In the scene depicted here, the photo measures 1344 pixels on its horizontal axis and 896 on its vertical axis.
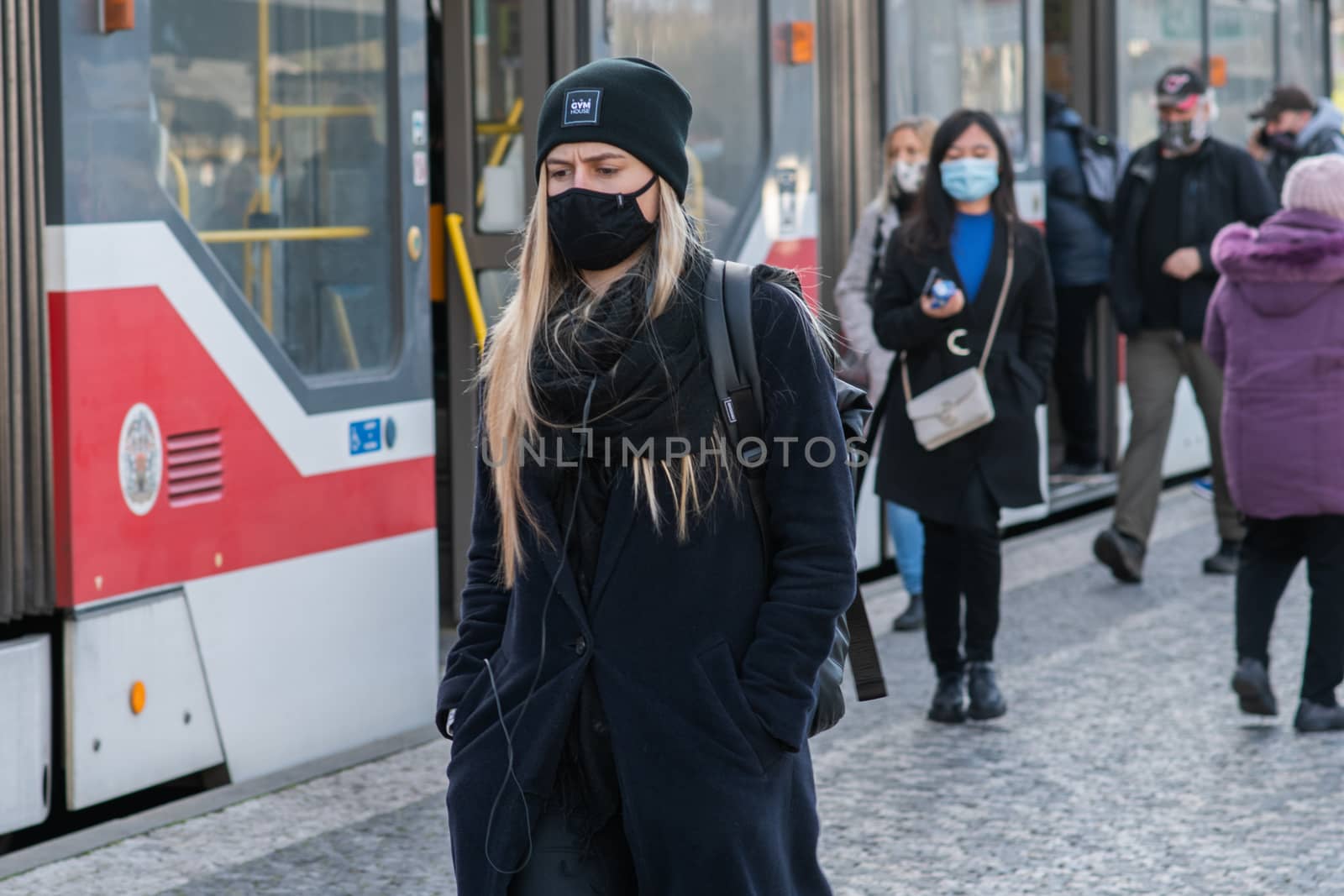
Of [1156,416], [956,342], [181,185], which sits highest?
[181,185]

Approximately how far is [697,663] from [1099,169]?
21.6ft

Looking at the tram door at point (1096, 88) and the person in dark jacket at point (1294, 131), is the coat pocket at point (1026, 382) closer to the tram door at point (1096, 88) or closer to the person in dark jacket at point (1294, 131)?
the tram door at point (1096, 88)

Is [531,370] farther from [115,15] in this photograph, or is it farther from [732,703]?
[115,15]

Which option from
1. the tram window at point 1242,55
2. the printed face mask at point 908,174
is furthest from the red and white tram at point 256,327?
the tram window at point 1242,55

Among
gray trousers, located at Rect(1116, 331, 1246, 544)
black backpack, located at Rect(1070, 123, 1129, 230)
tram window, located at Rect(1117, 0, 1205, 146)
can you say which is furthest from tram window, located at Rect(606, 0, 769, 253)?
tram window, located at Rect(1117, 0, 1205, 146)

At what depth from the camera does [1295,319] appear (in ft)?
16.9

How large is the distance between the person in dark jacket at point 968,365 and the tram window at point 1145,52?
408 centimetres

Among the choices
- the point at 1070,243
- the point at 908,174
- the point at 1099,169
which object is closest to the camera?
the point at 908,174

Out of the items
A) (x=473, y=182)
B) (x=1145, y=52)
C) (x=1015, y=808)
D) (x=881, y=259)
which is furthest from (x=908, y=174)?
(x=1145, y=52)

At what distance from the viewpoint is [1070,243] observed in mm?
8719

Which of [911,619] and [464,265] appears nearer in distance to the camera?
[464,265]

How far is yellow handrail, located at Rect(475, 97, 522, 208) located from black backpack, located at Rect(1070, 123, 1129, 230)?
331 centimetres

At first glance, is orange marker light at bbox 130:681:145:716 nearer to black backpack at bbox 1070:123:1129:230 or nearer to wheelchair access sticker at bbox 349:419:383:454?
wheelchair access sticker at bbox 349:419:383:454

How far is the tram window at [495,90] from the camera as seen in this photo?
6023 millimetres
